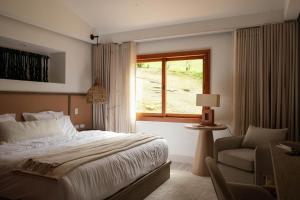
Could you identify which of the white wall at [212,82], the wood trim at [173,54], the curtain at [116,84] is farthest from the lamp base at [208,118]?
the curtain at [116,84]

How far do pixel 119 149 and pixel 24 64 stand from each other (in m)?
→ 2.44

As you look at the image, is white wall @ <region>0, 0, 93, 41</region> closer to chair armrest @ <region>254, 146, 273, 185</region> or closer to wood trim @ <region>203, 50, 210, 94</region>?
wood trim @ <region>203, 50, 210, 94</region>

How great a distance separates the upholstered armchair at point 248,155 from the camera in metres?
2.66

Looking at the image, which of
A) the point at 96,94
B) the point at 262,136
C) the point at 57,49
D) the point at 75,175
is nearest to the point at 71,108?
the point at 96,94

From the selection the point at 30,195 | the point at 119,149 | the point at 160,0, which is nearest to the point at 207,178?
the point at 119,149

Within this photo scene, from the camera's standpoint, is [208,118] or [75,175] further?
[208,118]

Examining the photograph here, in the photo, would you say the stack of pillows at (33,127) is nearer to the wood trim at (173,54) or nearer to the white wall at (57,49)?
the white wall at (57,49)

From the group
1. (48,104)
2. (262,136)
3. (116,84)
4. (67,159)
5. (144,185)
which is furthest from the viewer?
(116,84)

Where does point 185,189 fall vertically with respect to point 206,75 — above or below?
below

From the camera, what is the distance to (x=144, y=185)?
114 inches

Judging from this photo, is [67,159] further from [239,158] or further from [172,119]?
[172,119]

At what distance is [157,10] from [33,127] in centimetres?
262

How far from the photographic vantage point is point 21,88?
12.3ft

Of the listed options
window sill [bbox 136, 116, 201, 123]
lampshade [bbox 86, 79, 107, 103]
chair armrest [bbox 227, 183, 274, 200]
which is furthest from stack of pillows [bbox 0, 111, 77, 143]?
chair armrest [bbox 227, 183, 274, 200]
